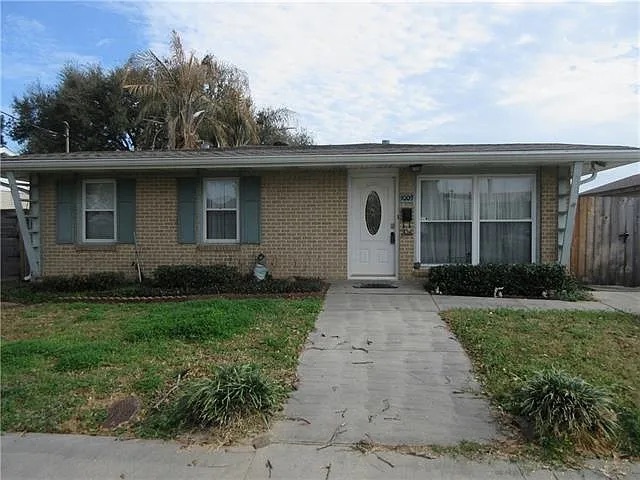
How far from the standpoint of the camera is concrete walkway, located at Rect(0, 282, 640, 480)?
314 cm

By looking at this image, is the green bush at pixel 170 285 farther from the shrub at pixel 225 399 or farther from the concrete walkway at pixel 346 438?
the shrub at pixel 225 399

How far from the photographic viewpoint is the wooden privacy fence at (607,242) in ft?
35.0

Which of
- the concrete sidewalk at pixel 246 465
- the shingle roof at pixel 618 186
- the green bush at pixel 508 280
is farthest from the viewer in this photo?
the shingle roof at pixel 618 186

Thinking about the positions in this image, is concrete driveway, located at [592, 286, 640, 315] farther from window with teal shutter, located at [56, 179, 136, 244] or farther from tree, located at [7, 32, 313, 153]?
tree, located at [7, 32, 313, 153]

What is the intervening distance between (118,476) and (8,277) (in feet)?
35.5

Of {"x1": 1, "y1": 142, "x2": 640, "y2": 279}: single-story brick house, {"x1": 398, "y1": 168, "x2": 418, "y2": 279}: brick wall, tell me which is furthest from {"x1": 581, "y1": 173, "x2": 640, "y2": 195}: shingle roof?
{"x1": 398, "y1": 168, "x2": 418, "y2": 279}: brick wall

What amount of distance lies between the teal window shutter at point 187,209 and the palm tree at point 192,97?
10444 mm

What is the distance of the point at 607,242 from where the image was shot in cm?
1080

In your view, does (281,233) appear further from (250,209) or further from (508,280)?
(508,280)

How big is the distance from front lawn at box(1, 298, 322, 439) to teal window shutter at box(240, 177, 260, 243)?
2668mm

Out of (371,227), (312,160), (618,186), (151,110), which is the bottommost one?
(371,227)

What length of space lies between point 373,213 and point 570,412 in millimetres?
7179

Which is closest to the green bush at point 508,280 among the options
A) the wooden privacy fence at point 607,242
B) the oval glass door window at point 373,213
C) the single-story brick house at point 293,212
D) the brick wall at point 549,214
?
Result: the brick wall at point 549,214

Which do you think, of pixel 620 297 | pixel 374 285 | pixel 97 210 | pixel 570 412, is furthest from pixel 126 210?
pixel 620 297
